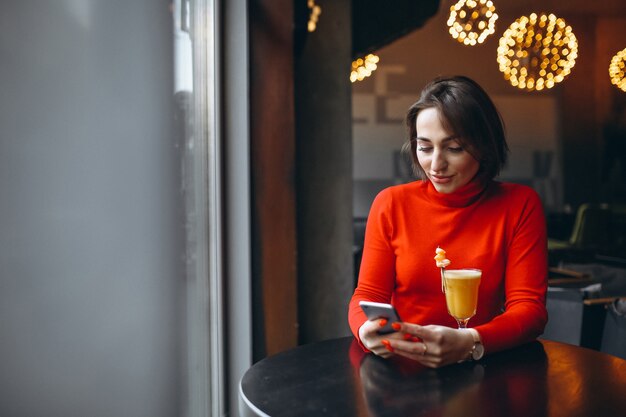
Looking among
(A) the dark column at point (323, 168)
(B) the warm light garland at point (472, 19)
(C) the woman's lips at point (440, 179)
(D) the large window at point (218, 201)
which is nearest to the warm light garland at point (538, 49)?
(B) the warm light garland at point (472, 19)

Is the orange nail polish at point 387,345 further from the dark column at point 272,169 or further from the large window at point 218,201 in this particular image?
the dark column at point 272,169

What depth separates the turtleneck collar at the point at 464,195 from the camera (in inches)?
57.1

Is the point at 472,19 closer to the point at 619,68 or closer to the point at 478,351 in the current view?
the point at 619,68

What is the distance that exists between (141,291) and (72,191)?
419mm

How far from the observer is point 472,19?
3.91m

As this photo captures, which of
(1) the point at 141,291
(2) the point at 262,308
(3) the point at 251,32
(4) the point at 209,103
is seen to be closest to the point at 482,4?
(3) the point at 251,32

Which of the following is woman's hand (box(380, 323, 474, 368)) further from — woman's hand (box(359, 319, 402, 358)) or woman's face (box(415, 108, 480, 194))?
woman's face (box(415, 108, 480, 194))

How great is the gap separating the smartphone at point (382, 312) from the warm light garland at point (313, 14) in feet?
5.60

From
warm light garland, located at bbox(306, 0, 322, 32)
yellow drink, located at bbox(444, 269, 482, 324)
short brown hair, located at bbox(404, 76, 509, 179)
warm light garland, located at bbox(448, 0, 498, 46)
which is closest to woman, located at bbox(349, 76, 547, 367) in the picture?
short brown hair, located at bbox(404, 76, 509, 179)

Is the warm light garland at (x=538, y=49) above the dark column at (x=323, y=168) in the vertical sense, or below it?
above

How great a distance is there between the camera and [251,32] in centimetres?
226

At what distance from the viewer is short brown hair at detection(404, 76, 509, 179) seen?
136 centimetres

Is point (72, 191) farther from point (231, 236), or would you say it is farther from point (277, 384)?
point (231, 236)

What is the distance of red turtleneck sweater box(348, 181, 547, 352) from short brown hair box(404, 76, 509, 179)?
0.09m
